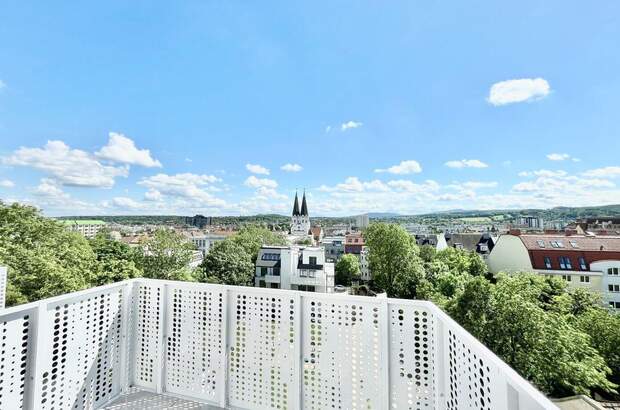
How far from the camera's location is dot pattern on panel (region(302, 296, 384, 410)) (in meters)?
1.87

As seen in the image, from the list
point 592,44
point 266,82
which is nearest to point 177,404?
point 266,82

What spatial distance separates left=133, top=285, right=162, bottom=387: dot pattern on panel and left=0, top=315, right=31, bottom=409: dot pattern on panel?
78cm

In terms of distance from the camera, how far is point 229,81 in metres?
9.64

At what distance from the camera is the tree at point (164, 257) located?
436 inches

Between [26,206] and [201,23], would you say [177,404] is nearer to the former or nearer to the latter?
[201,23]

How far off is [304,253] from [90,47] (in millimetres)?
11983

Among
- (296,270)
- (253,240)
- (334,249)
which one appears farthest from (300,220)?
(296,270)

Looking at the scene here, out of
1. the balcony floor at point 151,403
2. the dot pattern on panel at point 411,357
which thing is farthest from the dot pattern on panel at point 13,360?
the dot pattern on panel at point 411,357

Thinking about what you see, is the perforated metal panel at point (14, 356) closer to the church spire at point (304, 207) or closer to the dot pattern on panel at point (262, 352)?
the dot pattern on panel at point (262, 352)

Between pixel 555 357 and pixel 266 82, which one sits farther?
pixel 266 82

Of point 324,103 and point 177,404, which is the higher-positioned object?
point 324,103

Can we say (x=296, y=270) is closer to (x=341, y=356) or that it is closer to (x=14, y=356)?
(x=341, y=356)

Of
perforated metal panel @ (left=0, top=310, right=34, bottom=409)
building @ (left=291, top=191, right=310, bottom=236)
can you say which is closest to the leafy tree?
perforated metal panel @ (left=0, top=310, right=34, bottom=409)

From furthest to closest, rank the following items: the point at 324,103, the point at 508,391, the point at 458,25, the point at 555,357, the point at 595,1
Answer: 1. the point at 324,103
2. the point at 458,25
3. the point at 595,1
4. the point at 555,357
5. the point at 508,391
